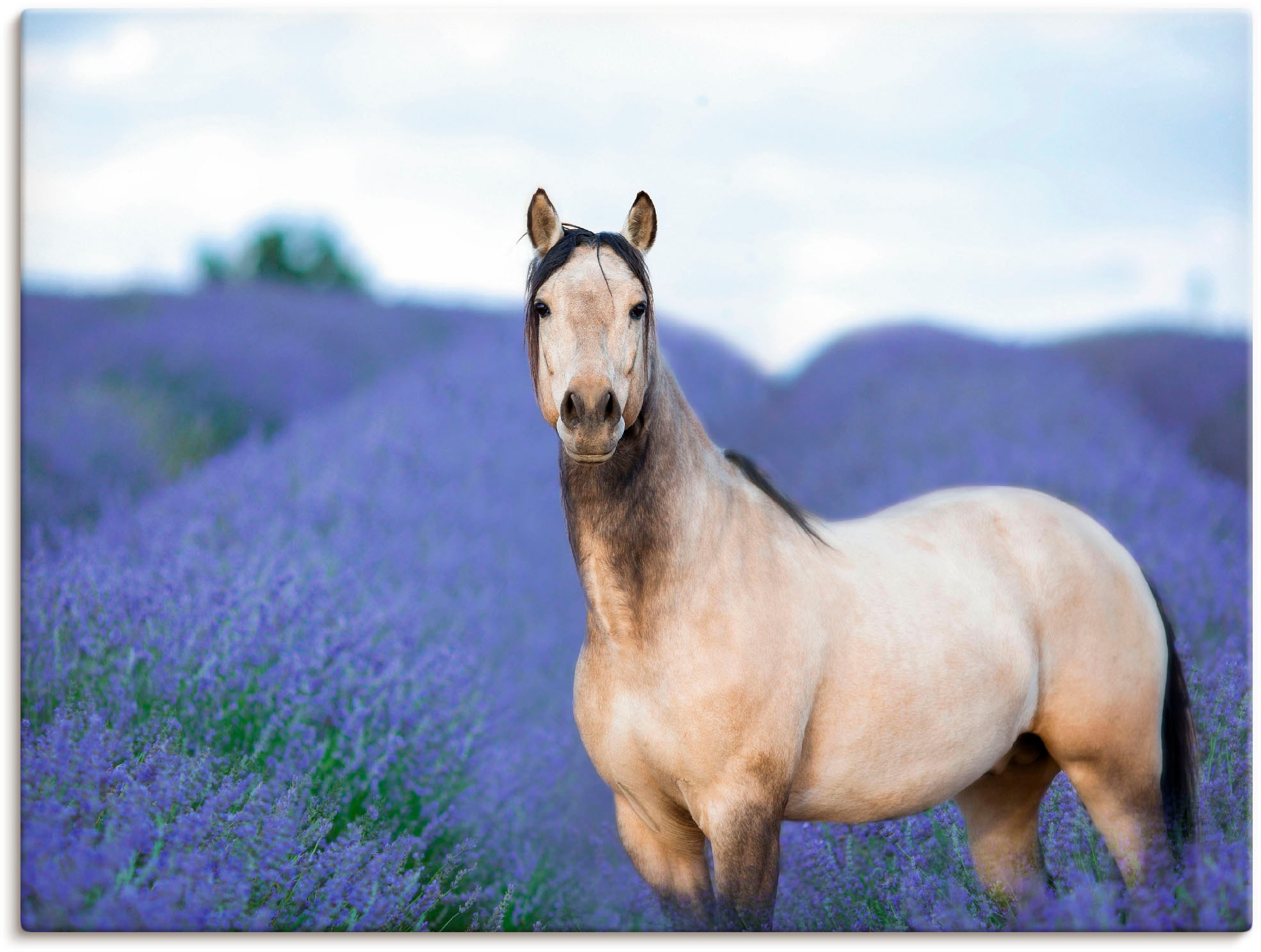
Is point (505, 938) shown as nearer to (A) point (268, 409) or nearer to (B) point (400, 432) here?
(B) point (400, 432)

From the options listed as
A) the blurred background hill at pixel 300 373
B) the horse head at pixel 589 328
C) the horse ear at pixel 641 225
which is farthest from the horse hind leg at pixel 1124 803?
the horse ear at pixel 641 225

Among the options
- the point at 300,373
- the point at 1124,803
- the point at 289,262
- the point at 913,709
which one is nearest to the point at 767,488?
the point at 913,709

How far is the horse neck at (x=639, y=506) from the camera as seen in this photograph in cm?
191

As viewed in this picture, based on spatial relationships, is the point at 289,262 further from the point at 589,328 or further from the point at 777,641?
the point at 777,641

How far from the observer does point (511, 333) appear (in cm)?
592

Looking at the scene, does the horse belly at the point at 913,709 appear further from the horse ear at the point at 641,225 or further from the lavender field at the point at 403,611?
the horse ear at the point at 641,225

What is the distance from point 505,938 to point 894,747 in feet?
3.52

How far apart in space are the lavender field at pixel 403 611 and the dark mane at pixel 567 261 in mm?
1216

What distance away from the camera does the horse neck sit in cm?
191

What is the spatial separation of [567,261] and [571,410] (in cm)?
37

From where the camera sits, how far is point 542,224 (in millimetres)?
1990

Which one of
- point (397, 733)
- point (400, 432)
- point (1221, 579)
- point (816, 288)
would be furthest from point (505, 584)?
point (1221, 579)

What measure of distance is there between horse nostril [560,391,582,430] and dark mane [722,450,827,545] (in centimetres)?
61

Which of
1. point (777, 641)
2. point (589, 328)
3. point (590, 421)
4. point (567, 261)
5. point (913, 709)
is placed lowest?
point (913, 709)
